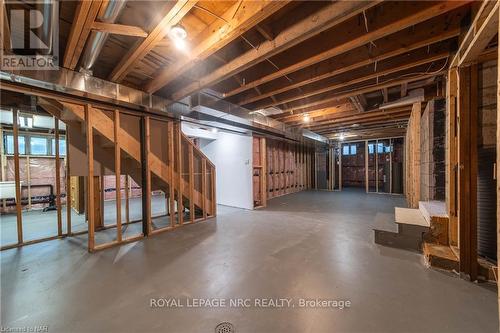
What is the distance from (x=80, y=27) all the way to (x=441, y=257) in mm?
4215

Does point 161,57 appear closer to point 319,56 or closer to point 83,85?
point 83,85

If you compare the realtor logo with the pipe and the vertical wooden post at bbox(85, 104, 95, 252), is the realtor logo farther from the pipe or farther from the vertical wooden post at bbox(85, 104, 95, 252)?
the vertical wooden post at bbox(85, 104, 95, 252)

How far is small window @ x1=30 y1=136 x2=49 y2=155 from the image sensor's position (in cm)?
576

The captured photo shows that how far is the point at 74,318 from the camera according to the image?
1565mm

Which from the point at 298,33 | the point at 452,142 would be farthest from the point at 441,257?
the point at 298,33

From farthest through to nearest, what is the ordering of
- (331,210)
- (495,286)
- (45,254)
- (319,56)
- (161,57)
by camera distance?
(331,210) → (45,254) → (161,57) → (319,56) → (495,286)

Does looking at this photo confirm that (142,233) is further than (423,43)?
Yes

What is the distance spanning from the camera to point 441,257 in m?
2.19

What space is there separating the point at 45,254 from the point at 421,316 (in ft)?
14.0

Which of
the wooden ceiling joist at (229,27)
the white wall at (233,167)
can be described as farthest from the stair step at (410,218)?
the white wall at (233,167)

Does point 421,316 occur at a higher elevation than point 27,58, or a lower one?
lower

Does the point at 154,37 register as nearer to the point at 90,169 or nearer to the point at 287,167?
the point at 90,169

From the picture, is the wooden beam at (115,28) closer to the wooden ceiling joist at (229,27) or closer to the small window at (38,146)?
the wooden ceiling joist at (229,27)

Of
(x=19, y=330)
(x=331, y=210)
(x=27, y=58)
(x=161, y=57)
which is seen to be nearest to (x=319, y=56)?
(x=161, y=57)
